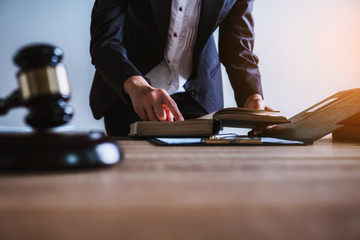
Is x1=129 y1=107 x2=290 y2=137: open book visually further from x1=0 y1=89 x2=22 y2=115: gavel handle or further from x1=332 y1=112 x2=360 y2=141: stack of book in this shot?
x1=0 y1=89 x2=22 y2=115: gavel handle

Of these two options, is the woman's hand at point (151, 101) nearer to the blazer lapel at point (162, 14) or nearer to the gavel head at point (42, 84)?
the blazer lapel at point (162, 14)

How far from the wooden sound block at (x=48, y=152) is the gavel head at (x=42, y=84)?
3 centimetres

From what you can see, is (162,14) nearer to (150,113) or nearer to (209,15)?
(209,15)

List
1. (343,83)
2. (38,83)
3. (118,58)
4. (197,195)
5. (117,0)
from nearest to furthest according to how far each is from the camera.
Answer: (197,195) < (38,83) < (118,58) < (117,0) < (343,83)

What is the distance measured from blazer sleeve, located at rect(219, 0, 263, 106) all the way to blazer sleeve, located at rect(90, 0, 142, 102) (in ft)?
1.70

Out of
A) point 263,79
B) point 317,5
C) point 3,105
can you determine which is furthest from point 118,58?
point 317,5

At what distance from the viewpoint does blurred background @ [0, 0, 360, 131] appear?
2818mm

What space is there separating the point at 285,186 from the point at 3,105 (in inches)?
11.4

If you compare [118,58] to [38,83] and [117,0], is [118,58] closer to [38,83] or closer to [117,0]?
[117,0]

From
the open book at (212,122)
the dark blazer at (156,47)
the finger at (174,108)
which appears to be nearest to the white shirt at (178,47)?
the dark blazer at (156,47)

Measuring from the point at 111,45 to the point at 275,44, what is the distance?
237cm

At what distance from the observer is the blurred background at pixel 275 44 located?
2.82 metres

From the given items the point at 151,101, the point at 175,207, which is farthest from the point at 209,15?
the point at 175,207

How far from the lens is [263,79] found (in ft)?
10.2
